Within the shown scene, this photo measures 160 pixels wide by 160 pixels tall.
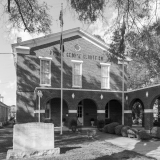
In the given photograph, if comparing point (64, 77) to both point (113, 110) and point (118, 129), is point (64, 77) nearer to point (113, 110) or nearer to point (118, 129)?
point (113, 110)

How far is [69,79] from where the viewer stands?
27.3m

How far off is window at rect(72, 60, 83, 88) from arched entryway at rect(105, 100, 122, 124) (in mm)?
5126

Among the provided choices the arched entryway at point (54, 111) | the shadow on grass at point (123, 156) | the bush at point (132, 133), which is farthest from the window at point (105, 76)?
the shadow on grass at point (123, 156)

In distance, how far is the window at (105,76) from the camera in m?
29.4

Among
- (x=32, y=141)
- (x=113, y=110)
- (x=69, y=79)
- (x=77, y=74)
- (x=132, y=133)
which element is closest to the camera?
(x=32, y=141)

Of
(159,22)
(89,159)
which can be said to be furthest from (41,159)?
(159,22)

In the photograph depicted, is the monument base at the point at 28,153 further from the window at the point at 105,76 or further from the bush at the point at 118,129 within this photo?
the window at the point at 105,76

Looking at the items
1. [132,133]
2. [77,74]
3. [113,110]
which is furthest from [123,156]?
[113,110]

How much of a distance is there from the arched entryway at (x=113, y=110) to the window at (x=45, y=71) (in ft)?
27.1

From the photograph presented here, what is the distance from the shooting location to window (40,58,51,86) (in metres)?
26.4

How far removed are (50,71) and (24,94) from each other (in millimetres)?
3516

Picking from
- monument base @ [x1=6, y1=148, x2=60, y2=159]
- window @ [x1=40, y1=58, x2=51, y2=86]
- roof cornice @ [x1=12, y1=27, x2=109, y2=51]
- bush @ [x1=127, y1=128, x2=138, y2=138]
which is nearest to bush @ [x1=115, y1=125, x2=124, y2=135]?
bush @ [x1=127, y1=128, x2=138, y2=138]

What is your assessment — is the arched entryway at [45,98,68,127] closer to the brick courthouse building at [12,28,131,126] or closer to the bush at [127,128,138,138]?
the brick courthouse building at [12,28,131,126]

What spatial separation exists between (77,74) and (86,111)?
14.8ft
